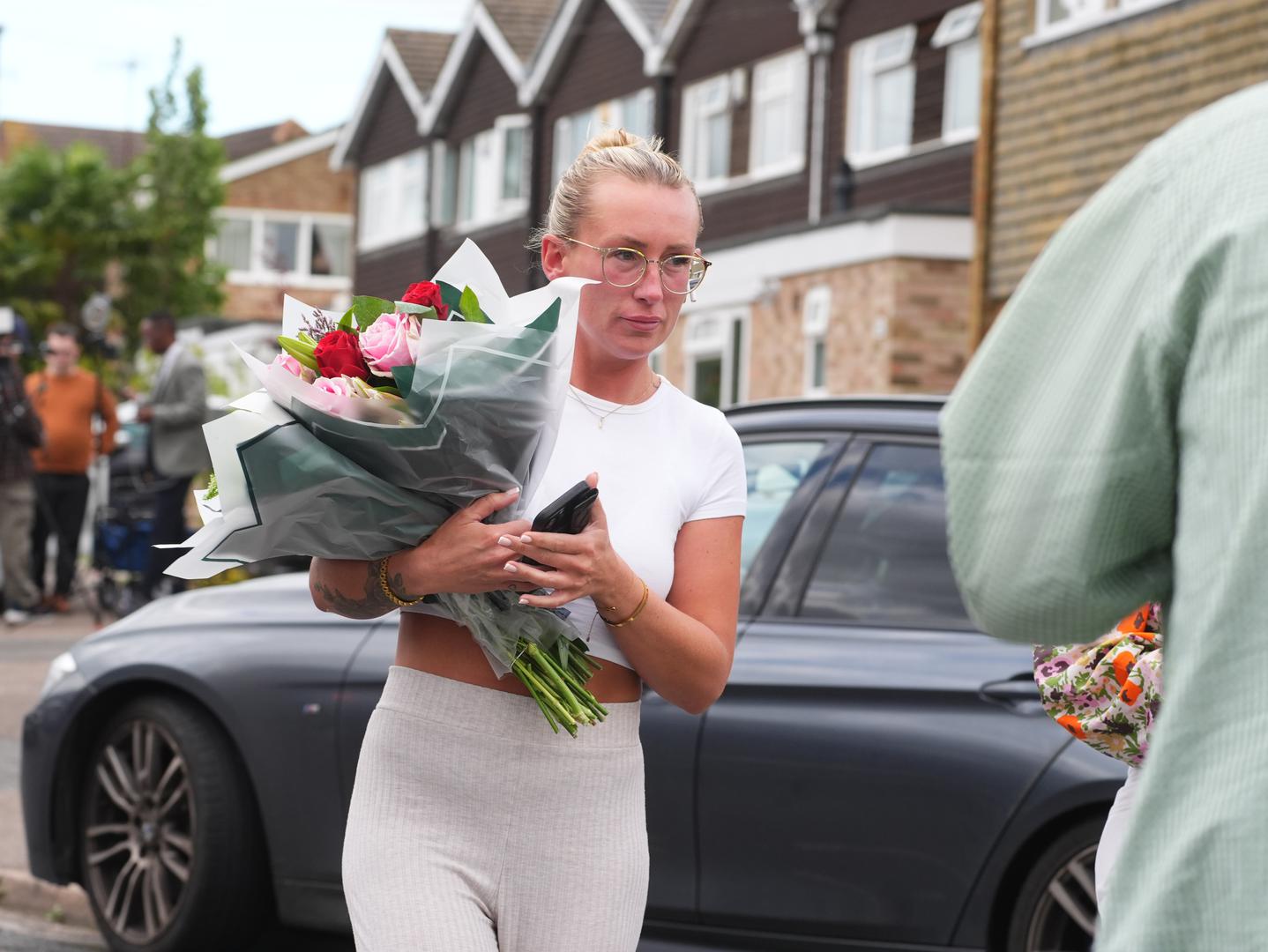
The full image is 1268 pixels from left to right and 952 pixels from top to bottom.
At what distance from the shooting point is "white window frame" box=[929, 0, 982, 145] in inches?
883

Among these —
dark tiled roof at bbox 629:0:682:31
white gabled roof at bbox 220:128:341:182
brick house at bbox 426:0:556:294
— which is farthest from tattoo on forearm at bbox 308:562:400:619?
white gabled roof at bbox 220:128:341:182

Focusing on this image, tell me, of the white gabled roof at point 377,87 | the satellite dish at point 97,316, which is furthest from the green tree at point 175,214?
the satellite dish at point 97,316

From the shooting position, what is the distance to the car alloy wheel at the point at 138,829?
5.80 meters

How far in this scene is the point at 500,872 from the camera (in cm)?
293

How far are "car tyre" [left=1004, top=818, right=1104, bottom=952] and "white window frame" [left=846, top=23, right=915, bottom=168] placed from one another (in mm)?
20005

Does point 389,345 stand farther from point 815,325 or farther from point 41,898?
point 815,325

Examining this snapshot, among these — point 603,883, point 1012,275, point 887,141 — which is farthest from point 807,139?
point 603,883

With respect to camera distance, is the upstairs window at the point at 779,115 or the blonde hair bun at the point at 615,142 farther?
the upstairs window at the point at 779,115

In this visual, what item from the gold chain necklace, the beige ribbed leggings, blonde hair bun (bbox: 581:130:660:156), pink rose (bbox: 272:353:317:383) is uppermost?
blonde hair bun (bbox: 581:130:660:156)

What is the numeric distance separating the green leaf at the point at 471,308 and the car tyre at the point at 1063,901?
2.35m

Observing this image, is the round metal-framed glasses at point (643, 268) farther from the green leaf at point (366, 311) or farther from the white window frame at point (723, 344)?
the white window frame at point (723, 344)

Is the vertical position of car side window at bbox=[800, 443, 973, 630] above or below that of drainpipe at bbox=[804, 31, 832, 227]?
below

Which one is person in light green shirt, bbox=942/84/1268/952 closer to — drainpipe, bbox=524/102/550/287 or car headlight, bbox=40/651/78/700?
car headlight, bbox=40/651/78/700

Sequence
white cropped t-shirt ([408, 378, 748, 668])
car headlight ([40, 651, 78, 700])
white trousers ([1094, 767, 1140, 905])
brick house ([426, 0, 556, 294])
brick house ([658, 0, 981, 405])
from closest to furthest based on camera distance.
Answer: white trousers ([1094, 767, 1140, 905]), white cropped t-shirt ([408, 378, 748, 668]), car headlight ([40, 651, 78, 700]), brick house ([658, 0, 981, 405]), brick house ([426, 0, 556, 294])
